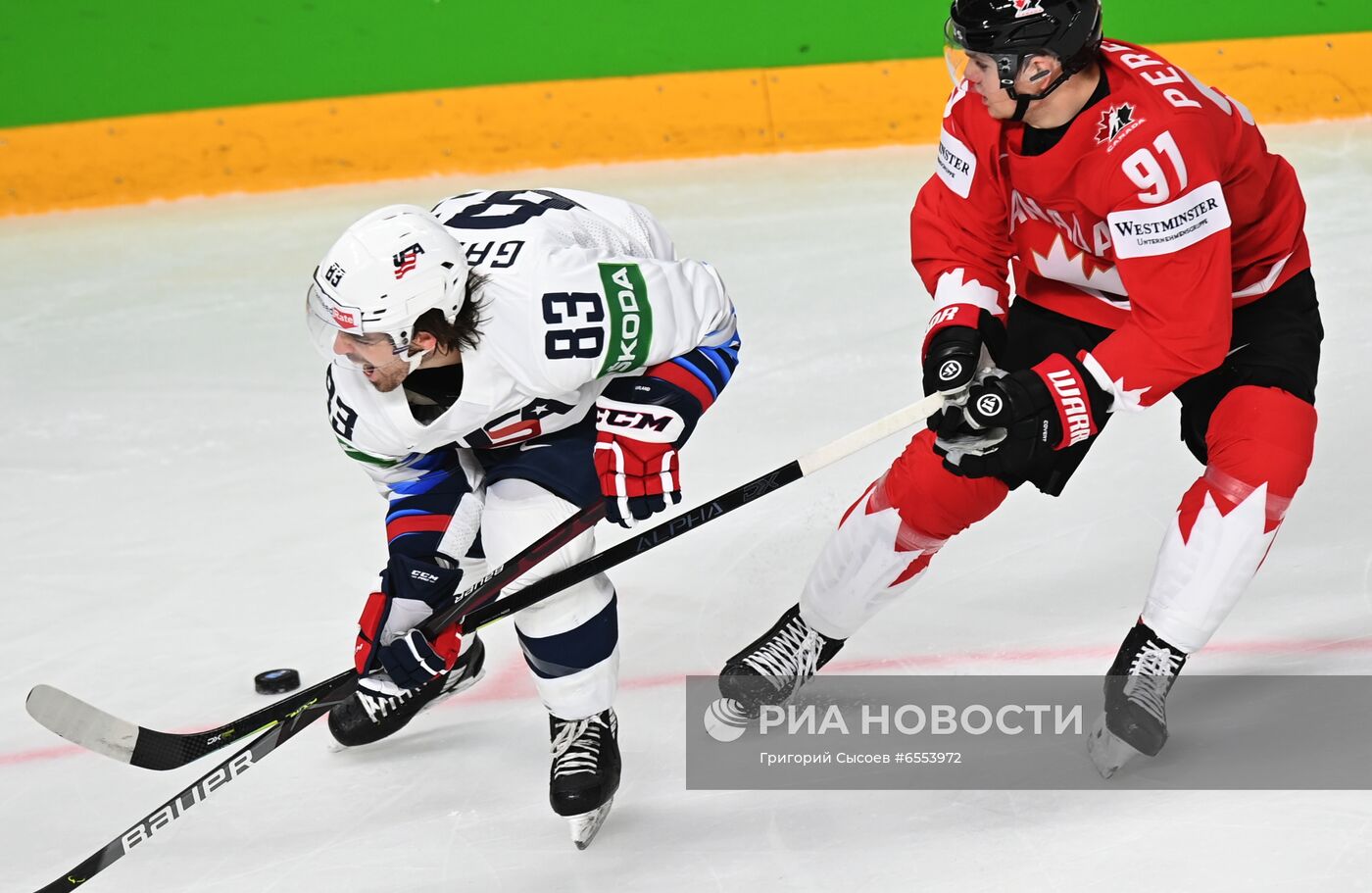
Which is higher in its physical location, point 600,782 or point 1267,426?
point 1267,426

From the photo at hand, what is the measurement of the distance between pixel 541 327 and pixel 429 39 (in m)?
3.72

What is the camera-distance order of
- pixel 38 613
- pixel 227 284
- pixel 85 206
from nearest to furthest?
pixel 38 613
pixel 227 284
pixel 85 206

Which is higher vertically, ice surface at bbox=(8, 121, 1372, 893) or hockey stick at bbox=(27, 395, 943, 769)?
hockey stick at bbox=(27, 395, 943, 769)

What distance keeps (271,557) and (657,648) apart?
0.92 meters

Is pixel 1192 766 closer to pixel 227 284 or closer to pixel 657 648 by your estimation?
pixel 657 648

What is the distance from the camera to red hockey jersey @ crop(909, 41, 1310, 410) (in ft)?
6.62

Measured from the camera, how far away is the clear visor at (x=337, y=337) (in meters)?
2.02

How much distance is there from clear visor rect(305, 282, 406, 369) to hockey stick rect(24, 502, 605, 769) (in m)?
0.35

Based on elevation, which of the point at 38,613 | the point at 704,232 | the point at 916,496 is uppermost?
the point at 916,496

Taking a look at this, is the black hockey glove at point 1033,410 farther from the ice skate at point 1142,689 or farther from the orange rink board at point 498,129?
the orange rink board at point 498,129

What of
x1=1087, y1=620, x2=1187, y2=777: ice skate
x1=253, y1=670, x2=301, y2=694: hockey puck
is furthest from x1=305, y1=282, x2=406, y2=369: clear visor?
x1=1087, y1=620, x2=1187, y2=777: ice skate

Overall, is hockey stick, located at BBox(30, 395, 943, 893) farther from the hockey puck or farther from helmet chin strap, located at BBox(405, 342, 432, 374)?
the hockey puck

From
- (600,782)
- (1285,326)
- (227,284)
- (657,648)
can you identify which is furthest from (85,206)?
(1285,326)

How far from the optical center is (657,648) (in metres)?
2.78
